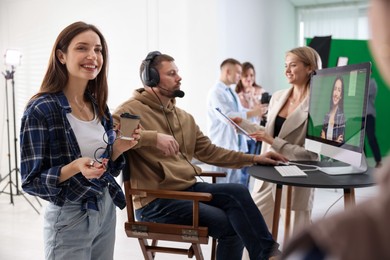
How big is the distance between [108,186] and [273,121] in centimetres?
123

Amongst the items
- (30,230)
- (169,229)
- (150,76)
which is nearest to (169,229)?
(169,229)

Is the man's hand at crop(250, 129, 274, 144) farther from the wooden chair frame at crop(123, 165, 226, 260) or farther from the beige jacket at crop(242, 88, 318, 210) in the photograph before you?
the wooden chair frame at crop(123, 165, 226, 260)

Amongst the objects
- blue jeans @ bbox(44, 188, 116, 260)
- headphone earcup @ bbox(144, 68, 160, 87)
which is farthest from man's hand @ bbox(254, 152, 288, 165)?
blue jeans @ bbox(44, 188, 116, 260)

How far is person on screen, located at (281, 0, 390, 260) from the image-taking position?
41 cm

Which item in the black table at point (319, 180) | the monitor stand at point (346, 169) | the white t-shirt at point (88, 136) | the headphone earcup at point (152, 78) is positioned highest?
the headphone earcup at point (152, 78)

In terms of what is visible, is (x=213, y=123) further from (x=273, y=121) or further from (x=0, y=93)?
(x=0, y=93)

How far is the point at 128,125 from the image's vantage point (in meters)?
1.68

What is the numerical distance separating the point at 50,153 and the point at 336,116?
1283mm

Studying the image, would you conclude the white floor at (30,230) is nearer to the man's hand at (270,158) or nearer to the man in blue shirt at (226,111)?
the man's hand at (270,158)

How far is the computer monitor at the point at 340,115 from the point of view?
6.10 ft

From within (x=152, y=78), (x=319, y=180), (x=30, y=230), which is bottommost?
(x=30, y=230)

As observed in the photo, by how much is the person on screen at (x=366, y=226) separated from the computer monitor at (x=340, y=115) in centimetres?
146

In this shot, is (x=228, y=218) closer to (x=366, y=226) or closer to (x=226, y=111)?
(x=366, y=226)

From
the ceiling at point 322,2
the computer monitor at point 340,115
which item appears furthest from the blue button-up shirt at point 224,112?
the ceiling at point 322,2
